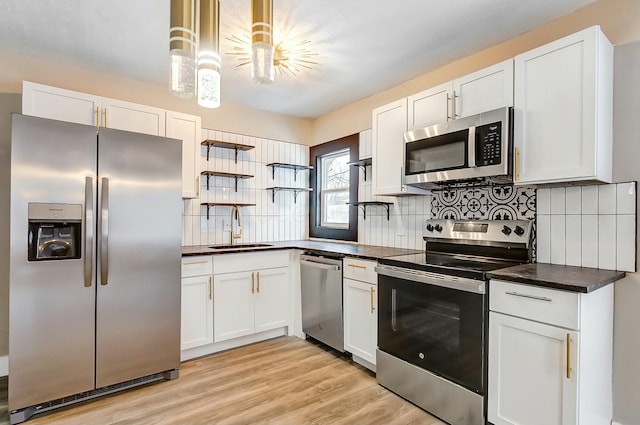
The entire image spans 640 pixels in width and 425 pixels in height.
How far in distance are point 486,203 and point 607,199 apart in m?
0.70

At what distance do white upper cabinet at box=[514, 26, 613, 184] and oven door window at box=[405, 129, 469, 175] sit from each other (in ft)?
1.05

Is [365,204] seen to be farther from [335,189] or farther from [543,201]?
[543,201]

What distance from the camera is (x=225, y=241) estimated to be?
3656 millimetres

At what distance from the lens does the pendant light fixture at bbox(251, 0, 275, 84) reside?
129 cm

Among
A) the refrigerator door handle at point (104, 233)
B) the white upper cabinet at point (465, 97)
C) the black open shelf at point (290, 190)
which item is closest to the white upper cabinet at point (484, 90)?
the white upper cabinet at point (465, 97)

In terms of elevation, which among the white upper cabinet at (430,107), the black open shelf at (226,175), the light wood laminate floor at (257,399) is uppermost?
the white upper cabinet at (430,107)

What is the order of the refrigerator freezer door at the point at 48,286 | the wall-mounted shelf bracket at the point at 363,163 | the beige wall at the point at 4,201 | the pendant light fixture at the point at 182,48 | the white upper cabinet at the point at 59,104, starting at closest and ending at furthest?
1. the pendant light fixture at the point at 182,48
2. the refrigerator freezer door at the point at 48,286
3. the white upper cabinet at the point at 59,104
4. the beige wall at the point at 4,201
5. the wall-mounted shelf bracket at the point at 363,163

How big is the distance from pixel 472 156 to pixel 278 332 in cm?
247

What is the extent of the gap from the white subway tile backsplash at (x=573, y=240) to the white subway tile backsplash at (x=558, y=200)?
62mm

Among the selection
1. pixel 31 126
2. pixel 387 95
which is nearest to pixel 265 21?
pixel 31 126

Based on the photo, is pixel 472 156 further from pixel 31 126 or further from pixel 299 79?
pixel 31 126

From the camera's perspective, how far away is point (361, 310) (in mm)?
2715

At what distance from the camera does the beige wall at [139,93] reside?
2.65 meters

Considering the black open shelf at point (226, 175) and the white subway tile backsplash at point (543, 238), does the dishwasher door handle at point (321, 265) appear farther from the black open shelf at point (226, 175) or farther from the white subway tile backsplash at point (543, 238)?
the white subway tile backsplash at point (543, 238)
